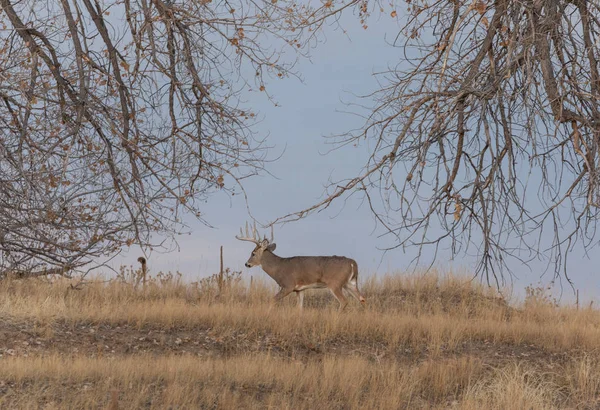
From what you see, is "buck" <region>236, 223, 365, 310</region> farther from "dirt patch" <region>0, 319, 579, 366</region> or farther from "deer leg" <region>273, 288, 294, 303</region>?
"dirt patch" <region>0, 319, 579, 366</region>

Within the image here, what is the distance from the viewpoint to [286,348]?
1224cm

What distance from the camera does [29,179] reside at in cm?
1015

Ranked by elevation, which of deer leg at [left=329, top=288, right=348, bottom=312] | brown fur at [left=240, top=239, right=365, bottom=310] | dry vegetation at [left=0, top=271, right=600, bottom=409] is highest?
brown fur at [left=240, top=239, right=365, bottom=310]

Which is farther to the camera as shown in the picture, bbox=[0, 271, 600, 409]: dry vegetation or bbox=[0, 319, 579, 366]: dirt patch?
bbox=[0, 319, 579, 366]: dirt patch

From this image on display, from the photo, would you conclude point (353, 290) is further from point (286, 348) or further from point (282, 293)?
point (286, 348)

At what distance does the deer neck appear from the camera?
640 inches

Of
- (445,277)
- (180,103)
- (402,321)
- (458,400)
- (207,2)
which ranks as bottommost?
(458,400)

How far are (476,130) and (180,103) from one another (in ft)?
13.9

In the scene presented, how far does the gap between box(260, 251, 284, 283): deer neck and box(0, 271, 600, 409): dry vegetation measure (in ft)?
1.77

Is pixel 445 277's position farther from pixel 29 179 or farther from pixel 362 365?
pixel 29 179

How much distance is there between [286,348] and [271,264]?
174 inches

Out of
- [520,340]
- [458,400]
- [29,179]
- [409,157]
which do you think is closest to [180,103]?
[29,179]

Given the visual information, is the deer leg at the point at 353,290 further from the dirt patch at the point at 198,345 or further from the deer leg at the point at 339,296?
the dirt patch at the point at 198,345

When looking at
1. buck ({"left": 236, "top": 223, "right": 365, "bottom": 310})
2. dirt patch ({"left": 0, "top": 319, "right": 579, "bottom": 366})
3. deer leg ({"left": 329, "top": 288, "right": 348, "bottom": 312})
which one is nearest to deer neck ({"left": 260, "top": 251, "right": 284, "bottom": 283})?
buck ({"left": 236, "top": 223, "right": 365, "bottom": 310})
